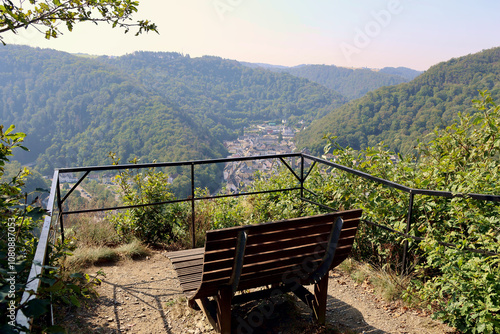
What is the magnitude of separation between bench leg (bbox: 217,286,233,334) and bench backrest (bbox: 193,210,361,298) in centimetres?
6

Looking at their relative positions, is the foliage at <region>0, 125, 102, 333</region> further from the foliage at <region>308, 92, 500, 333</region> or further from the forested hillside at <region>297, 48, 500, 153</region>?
the forested hillside at <region>297, 48, 500, 153</region>

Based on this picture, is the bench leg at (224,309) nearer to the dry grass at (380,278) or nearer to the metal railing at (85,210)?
the metal railing at (85,210)

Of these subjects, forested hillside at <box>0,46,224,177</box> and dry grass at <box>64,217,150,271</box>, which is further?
forested hillside at <box>0,46,224,177</box>

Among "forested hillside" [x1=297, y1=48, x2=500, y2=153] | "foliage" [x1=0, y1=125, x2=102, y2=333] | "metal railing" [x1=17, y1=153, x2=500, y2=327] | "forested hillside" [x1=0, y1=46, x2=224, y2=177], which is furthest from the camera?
"forested hillside" [x1=0, y1=46, x2=224, y2=177]

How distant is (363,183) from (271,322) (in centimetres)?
199

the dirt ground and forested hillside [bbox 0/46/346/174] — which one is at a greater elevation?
forested hillside [bbox 0/46/346/174]

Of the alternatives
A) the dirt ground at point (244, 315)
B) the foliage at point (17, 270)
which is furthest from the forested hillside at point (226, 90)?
the foliage at point (17, 270)

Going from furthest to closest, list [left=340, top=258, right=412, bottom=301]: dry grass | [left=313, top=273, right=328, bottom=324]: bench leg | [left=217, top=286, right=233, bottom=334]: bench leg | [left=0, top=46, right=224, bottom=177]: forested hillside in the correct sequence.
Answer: [left=0, top=46, right=224, bottom=177]: forested hillside
[left=340, top=258, right=412, bottom=301]: dry grass
[left=313, top=273, right=328, bottom=324]: bench leg
[left=217, top=286, right=233, bottom=334]: bench leg

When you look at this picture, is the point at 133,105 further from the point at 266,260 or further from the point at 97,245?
the point at 266,260

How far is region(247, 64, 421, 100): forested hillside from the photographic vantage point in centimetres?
4456

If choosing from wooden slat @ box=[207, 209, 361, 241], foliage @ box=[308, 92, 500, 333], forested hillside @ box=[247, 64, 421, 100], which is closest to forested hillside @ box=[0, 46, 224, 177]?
forested hillside @ box=[247, 64, 421, 100]

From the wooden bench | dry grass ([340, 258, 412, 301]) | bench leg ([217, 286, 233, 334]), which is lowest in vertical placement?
dry grass ([340, 258, 412, 301])

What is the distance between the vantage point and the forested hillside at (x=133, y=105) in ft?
119

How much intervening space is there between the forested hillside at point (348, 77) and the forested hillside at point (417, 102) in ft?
54.1
